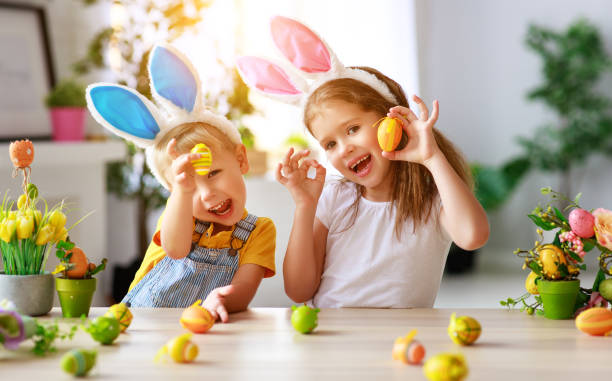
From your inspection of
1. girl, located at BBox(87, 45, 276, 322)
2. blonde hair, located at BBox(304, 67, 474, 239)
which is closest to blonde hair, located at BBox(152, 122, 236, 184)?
girl, located at BBox(87, 45, 276, 322)

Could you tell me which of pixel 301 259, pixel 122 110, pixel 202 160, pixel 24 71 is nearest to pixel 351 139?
pixel 301 259

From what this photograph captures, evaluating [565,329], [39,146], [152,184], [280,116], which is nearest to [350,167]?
[565,329]

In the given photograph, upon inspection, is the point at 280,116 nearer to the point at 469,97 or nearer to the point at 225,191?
the point at 469,97

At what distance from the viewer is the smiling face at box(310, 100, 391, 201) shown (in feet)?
4.96

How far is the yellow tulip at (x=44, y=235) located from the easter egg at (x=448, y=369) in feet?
2.36

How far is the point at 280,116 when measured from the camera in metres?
4.88

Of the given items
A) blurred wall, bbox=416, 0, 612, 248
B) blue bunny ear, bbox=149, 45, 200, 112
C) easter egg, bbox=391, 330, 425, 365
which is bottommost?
blurred wall, bbox=416, 0, 612, 248

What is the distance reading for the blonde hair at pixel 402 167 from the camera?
5.08 feet

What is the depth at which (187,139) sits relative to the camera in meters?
1.44

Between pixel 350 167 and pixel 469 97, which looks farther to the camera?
pixel 469 97

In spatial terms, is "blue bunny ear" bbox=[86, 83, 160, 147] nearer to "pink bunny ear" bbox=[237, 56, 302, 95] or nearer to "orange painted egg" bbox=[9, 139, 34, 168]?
"orange painted egg" bbox=[9, 139, 34, 168]

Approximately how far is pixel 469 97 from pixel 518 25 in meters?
0.75

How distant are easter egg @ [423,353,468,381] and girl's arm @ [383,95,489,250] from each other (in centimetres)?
57

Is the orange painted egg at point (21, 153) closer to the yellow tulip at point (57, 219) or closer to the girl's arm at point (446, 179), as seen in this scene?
the yellow tulip at point (57, 219)
